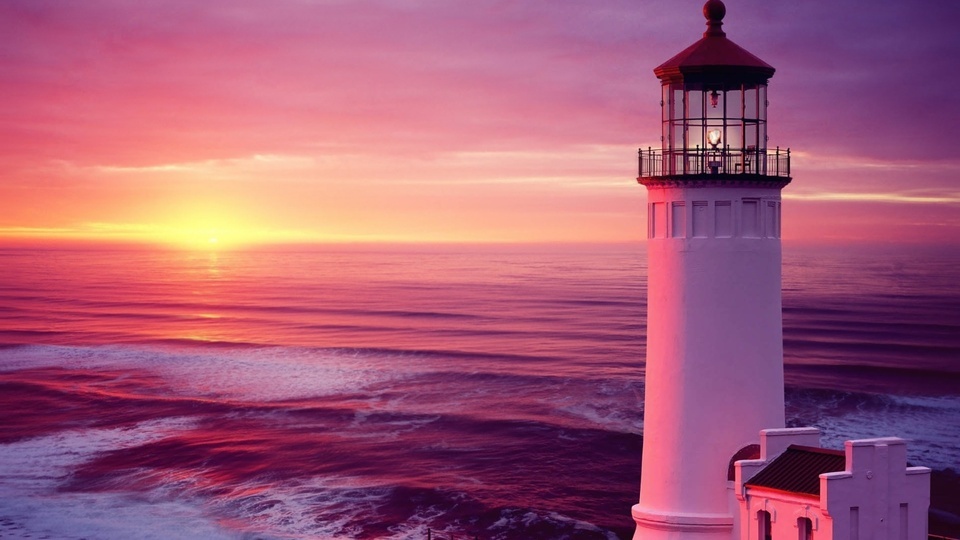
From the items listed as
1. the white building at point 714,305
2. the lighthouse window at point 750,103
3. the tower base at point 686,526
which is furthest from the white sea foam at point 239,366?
the lighthouse window at point 750,103

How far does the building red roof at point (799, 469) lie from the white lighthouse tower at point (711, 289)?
482 mm

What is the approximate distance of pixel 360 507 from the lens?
23.0 meters

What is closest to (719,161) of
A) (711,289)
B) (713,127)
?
(713,127)

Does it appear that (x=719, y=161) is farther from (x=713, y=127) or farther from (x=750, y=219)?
(x=750, y=219)

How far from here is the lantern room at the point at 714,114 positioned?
12.2m

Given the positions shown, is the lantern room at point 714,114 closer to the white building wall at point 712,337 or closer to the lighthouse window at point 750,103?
the lighthouse window at point 750,103

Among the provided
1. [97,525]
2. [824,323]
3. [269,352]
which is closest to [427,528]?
[97,525]

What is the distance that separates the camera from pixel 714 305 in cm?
1203

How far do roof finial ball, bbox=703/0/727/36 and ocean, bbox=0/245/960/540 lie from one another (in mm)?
12286

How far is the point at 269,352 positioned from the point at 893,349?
3290cm

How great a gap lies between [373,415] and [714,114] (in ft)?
75.5

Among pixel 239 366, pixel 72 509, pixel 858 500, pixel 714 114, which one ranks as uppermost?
pixel 714 114

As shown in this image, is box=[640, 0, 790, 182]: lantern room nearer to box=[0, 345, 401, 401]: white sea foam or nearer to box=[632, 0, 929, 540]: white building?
box=[632, 0, 929, 540]: white building

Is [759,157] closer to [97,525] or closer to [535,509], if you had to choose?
[535,509]
